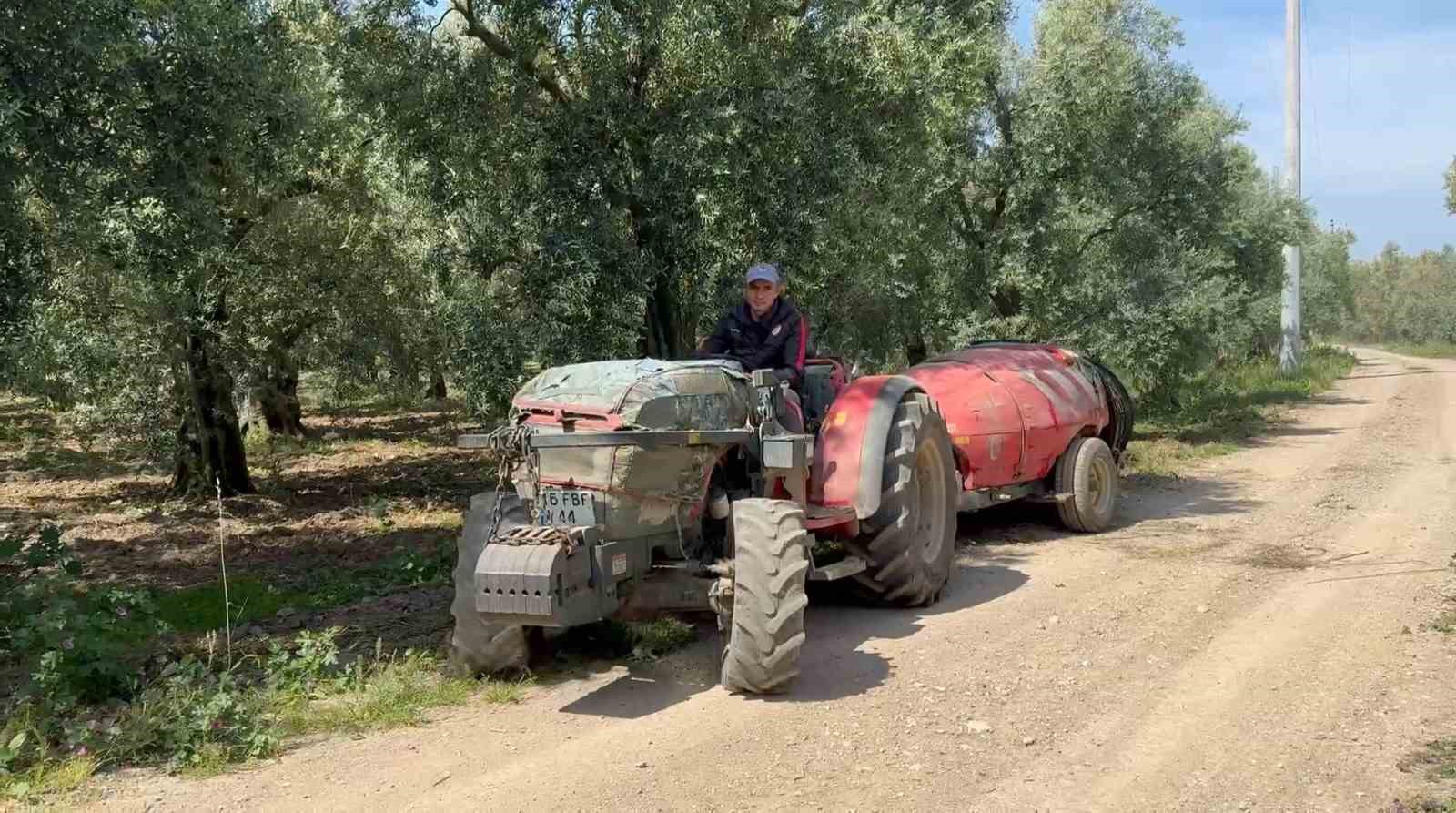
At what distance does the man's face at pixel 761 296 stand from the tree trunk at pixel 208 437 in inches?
303

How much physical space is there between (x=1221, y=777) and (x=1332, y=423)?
1814 cm

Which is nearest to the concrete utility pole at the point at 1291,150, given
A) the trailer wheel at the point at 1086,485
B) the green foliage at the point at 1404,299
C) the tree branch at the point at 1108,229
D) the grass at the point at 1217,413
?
the grass at the point at 1217,413

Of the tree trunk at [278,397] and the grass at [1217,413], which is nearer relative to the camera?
the tree trunk at [278,397]

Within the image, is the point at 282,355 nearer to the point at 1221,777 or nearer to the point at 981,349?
the point at 981,349

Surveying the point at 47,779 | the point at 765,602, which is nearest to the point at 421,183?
the point at 765,602

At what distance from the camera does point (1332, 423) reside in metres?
20.7

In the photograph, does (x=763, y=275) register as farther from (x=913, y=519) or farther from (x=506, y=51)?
(x=506, y=51)

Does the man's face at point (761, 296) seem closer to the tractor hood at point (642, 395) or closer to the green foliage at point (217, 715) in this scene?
the tractor hood at point (642, 395)

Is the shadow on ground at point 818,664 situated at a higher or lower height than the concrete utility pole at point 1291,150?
lower

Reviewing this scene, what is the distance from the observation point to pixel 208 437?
1397 centimetres

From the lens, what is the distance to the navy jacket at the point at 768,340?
774 centimetres

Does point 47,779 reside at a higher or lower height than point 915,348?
lower

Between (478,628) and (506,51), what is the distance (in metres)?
5.77

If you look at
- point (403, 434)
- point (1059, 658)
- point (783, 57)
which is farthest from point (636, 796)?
point (403, 434)
